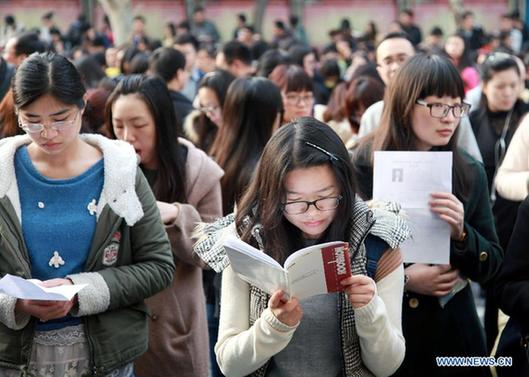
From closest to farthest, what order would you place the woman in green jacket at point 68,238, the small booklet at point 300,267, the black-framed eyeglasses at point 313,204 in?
the small booklet at point 300,267 < the black-framed eyeglasses at point 313,204 < the woman in green jacket at point 68,238

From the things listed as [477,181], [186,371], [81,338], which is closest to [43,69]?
[81,338]

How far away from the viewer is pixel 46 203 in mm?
3201

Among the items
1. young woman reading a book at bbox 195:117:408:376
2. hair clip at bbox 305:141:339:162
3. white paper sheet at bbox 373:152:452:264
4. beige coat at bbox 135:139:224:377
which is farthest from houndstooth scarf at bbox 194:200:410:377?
beige coat at bbox 135:139:224:377

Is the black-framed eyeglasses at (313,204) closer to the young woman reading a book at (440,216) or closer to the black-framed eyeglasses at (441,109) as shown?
the young woman reading a book at (440,216)

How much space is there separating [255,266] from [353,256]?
0.37 m

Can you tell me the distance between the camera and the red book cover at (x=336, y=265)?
261 centimetres

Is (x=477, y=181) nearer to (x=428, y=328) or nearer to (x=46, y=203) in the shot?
(x=428, y=328)

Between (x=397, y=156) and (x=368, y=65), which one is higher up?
(x=397, y=156)

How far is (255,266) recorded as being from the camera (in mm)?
2658

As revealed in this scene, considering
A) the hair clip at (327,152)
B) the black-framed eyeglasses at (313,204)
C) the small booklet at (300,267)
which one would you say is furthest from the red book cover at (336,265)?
the hair clip at (327,152)

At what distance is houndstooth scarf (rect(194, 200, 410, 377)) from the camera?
2.88 m

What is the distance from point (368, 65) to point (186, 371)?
4.13 metres

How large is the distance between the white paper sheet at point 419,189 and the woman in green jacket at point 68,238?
36.3 inches

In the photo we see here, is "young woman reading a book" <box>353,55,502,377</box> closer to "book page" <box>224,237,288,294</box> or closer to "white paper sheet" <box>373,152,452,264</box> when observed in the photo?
"white paper sheet" <box>373,152,452,264</box>
